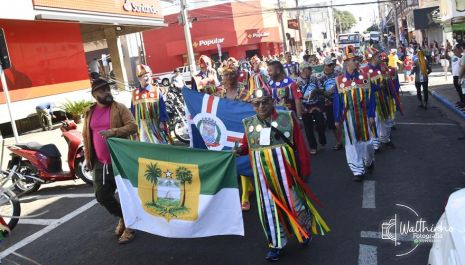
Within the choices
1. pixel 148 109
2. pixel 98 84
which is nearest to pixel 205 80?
pixel 148 109

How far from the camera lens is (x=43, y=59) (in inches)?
725

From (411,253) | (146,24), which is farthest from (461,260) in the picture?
(146,24)

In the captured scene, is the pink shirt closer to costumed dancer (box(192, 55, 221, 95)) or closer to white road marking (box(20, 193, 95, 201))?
white road marking (box(20, 193, 95, 201))

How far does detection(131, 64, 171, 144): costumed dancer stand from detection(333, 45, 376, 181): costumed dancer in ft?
9.35

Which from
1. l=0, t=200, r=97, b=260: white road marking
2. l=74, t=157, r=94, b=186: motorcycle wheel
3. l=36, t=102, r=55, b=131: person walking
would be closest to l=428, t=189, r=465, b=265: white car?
l=0, t=200, r=97, b=260: white road marking

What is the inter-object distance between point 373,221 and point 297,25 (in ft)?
203

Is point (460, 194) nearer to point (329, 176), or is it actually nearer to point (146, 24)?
point (329, 176)

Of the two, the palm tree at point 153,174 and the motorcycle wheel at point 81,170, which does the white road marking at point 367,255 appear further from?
the motorcycle wheel at point 81,170

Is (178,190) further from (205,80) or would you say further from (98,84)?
(205,80)

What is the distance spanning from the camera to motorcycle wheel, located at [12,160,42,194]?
27.8 ft

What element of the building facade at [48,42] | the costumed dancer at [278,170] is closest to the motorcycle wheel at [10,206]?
the costumed dancer at [278,170]

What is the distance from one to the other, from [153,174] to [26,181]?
4.76 metres

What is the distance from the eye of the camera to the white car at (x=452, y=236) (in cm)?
233

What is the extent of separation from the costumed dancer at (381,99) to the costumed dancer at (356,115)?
722mm
